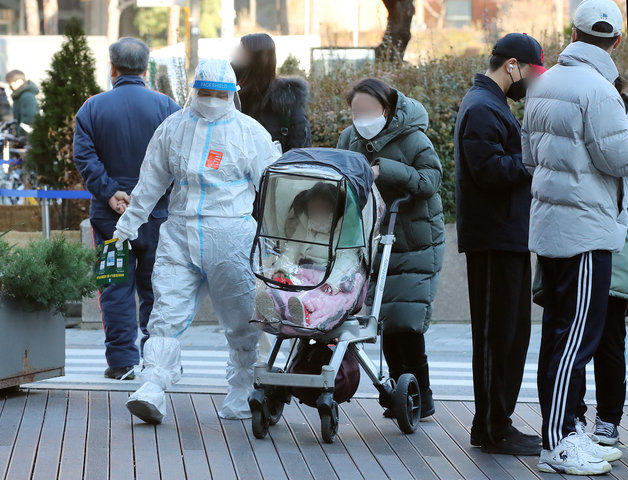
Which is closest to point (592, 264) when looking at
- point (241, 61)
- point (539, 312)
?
point (241, 61)

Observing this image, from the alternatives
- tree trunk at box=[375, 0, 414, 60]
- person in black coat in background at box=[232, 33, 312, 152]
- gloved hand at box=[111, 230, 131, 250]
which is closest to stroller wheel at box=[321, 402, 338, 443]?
gloved hand at box=[111, 230, 131, 250]

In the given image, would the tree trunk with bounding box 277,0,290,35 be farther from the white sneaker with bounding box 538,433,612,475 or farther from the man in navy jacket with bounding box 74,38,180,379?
the white sneaker with bounding box 538,433,612,475

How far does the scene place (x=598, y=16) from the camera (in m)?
4.98

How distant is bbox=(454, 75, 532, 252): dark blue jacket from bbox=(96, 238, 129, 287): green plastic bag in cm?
200

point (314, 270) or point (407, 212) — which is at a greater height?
point (407, 212)

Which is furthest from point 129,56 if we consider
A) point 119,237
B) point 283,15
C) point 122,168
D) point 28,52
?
point 28,52

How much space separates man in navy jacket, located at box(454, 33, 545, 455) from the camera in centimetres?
527

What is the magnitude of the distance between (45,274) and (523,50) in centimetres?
283

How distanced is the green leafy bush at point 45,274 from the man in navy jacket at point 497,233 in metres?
2.24

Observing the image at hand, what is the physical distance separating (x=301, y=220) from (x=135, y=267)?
79.8 inches

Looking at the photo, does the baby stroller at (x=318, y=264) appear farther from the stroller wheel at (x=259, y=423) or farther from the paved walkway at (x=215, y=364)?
the paved walkway at (x=215, y=364)

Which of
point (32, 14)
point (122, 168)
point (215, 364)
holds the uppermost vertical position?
point (32, 14)

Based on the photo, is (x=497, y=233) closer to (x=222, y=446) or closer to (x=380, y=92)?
(x=380, y=92)

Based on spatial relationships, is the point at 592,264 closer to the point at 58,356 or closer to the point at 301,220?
the point at 301,220
